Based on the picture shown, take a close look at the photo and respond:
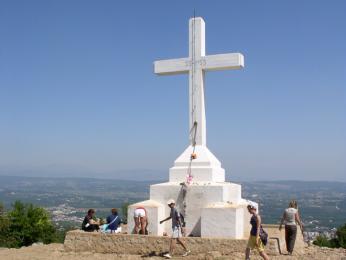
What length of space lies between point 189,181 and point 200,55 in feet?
11.8

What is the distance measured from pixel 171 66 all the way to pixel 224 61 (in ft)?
5.26

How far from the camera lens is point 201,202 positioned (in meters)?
11.9

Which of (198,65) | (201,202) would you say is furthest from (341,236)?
(201,202)

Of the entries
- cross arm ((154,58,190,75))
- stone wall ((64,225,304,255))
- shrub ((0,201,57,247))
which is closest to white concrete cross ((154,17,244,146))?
cross arm ((154,58,190,75))

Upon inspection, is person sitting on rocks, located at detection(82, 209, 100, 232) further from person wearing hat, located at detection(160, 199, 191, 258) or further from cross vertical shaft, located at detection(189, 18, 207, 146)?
cross vertical shaft, located at detection(189, 18, 207, 146)

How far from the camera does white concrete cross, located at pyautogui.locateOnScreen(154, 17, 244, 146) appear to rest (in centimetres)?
1319

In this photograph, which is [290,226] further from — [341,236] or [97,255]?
[341,236]

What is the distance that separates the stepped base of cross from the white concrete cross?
31.1 inches

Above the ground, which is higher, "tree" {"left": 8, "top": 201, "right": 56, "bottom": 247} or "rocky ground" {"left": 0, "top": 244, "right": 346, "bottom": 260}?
"rocky ground" {"left": 0, "top": 244, "right": 346, "bottom": 260}

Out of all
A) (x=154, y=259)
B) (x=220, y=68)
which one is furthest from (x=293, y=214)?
(x=220, y=68)

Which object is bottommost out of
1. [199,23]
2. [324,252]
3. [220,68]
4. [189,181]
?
[324,252]

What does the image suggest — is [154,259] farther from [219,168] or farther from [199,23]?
[199,23]

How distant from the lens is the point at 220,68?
1333 centimetres

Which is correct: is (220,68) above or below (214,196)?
above
